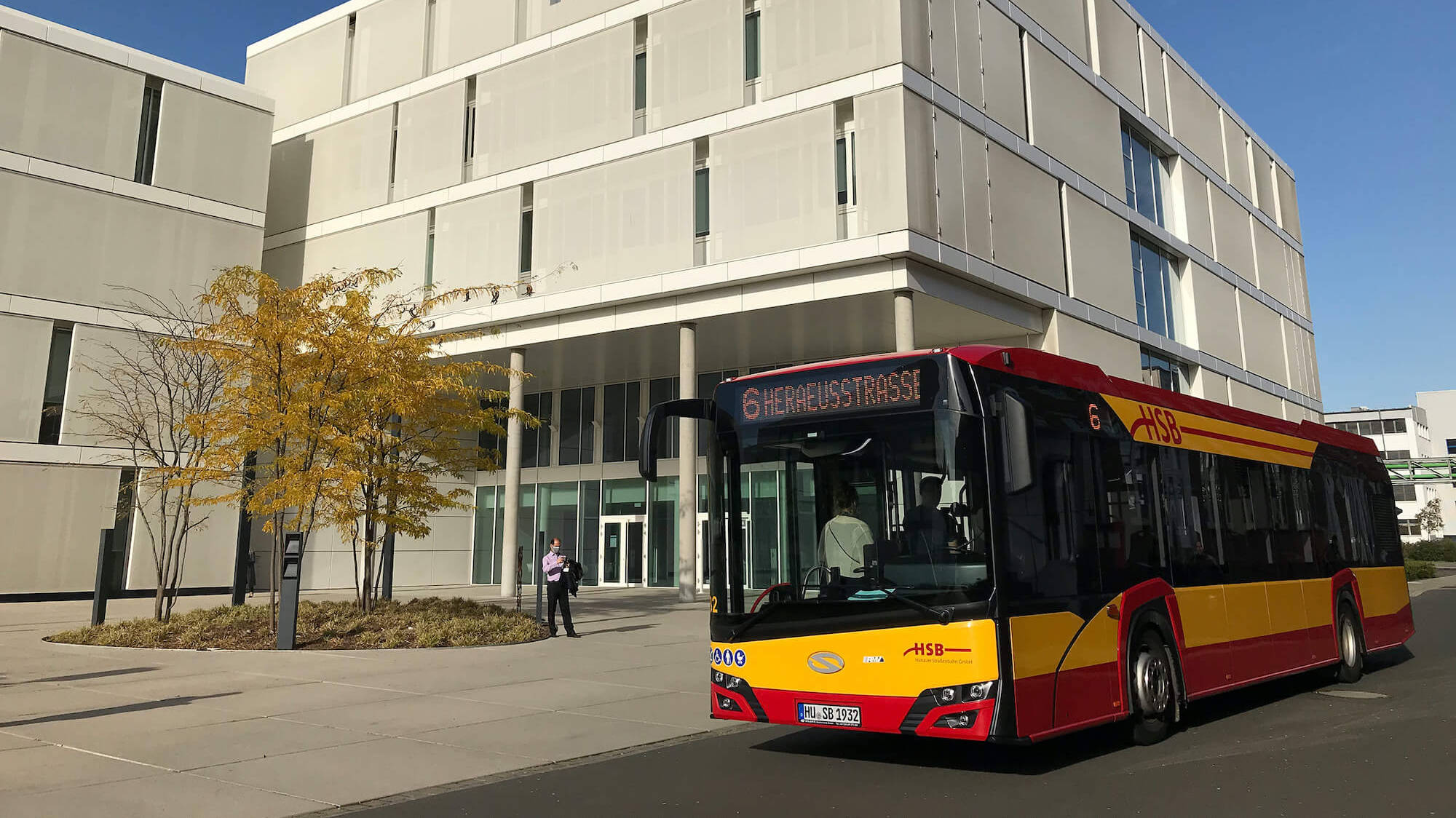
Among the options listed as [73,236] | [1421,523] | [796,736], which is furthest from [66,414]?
[1421,523]

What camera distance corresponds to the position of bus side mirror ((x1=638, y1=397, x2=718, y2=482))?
748cm

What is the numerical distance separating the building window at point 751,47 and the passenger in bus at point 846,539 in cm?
2071

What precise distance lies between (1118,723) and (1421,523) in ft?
334

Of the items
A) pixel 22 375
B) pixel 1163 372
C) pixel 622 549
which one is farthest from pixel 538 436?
pixel 1163 372

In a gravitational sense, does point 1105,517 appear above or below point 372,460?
below

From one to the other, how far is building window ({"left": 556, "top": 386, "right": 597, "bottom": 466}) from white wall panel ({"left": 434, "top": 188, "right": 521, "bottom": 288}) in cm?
741

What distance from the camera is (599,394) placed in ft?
119

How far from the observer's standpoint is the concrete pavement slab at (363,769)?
6609 mm

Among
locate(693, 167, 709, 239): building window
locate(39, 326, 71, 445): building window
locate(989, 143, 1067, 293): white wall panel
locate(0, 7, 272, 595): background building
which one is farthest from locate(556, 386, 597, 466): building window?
locate(989, 143, 1067, 293): white wall panel

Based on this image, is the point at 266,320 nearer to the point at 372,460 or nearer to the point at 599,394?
the point at 372,460

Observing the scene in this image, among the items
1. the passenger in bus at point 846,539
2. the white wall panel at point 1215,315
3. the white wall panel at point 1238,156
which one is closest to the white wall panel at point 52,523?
the passenger in bus at point 846,539

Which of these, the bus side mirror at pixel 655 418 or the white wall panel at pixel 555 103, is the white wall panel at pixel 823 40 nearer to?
the white wall panel at pixel 555 103

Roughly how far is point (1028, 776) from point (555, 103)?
2601cm

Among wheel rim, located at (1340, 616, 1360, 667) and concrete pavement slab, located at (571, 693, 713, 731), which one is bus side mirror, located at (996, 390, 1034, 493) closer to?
concrete pavement slab, located at (571, 693, 713, 731)
